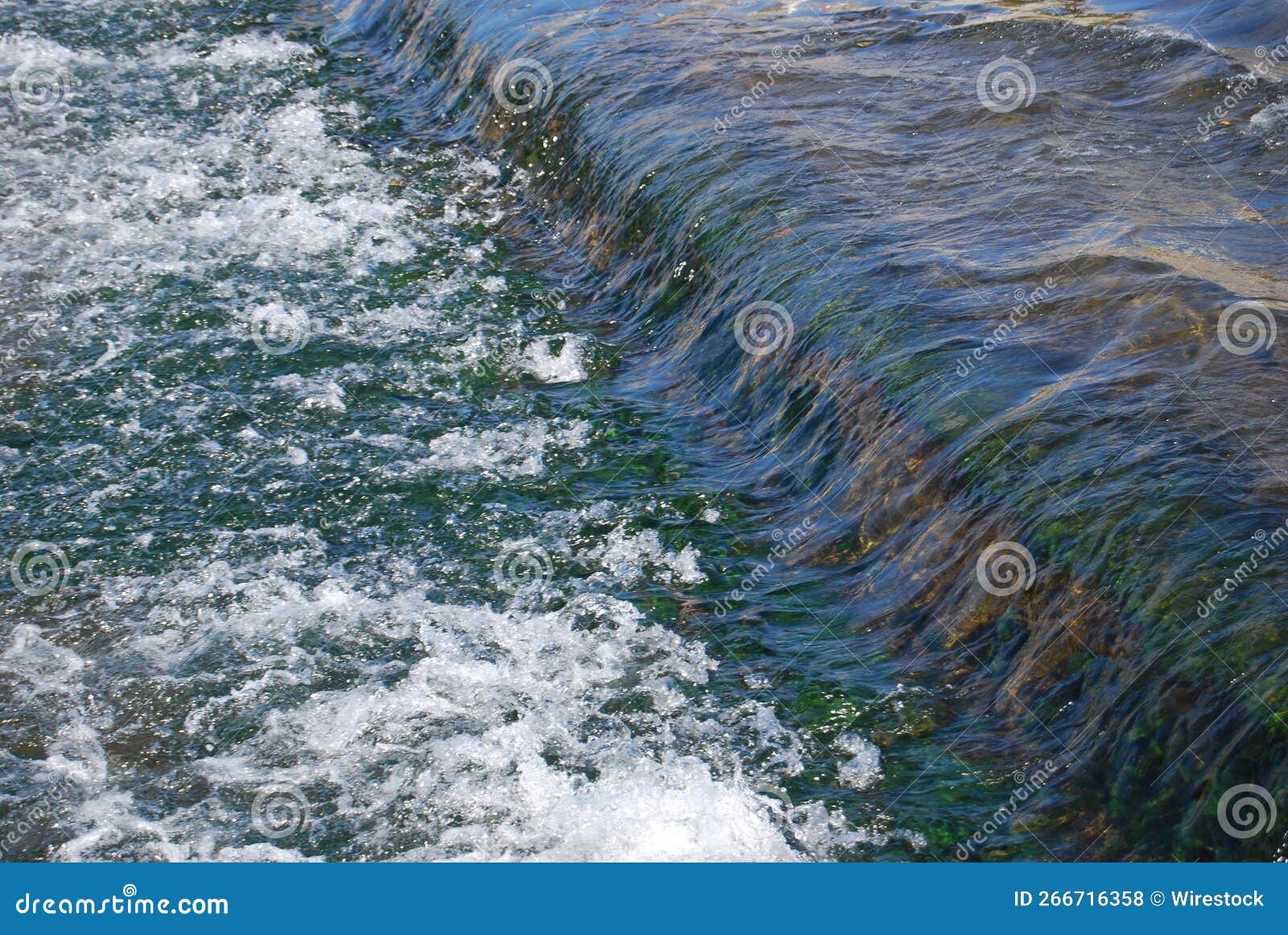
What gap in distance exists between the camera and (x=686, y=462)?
6.34m

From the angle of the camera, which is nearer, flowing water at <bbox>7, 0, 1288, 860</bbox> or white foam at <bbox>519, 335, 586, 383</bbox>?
flowing water at <bbox>7, 0, 1288, 860</bbox>

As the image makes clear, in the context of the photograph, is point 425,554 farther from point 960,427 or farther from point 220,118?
point 220,118

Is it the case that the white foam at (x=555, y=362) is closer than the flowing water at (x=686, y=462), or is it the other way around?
the flowing water at (x=686, y=462)

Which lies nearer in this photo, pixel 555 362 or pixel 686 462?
pixel 686 462

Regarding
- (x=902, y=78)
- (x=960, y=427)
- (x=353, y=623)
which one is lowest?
(x=353, y=623)

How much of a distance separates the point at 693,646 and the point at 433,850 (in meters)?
1.34

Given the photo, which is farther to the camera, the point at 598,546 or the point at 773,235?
the point at 773,235

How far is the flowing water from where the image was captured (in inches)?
172

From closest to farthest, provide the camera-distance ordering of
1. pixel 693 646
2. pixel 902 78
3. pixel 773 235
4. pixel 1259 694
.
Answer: pixel 1259 694, pixel 693 646, pixel 773 235, pixel 902 78

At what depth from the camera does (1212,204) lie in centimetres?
660

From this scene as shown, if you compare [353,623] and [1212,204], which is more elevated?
[1212,204]

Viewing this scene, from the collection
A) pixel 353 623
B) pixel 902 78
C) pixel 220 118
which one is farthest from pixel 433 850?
pixel 220 118

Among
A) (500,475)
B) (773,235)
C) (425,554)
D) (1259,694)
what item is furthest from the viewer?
(773,235)

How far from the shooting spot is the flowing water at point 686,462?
437 cm
